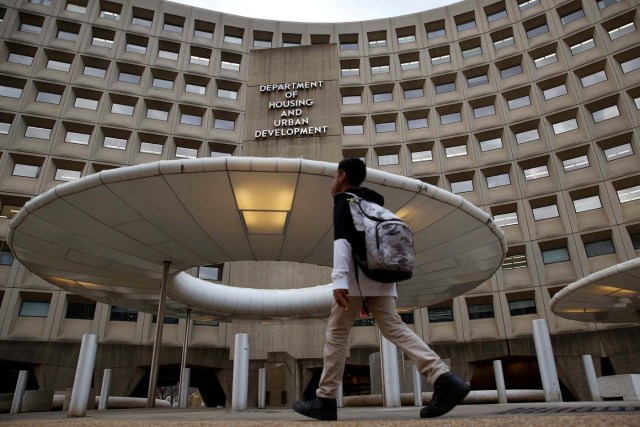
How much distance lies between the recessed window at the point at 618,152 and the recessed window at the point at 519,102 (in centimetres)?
588

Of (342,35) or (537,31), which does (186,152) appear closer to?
(342,35)

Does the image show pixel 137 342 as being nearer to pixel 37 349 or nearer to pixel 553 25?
pixel 37 349

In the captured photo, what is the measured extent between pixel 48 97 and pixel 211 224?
87.1 feet

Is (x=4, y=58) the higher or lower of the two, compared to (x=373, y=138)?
higher

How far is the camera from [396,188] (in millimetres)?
8023

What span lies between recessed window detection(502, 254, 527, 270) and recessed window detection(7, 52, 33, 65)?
34031 millimetres

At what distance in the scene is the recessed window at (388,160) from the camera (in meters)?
30.8

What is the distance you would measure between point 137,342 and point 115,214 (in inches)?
715

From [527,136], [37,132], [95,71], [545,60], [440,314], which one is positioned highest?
[95,71]

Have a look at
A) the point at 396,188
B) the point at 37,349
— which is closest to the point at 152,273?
the point at 396,188

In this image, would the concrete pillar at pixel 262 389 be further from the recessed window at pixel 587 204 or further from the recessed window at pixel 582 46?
the recessed window at pixel 582 46

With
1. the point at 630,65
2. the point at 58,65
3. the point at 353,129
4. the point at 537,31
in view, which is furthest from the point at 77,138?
the point at 630,65

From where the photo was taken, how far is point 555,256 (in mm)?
25844

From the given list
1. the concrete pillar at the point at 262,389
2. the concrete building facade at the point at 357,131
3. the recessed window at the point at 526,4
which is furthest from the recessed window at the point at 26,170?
the recessed window at the point at 526,4
